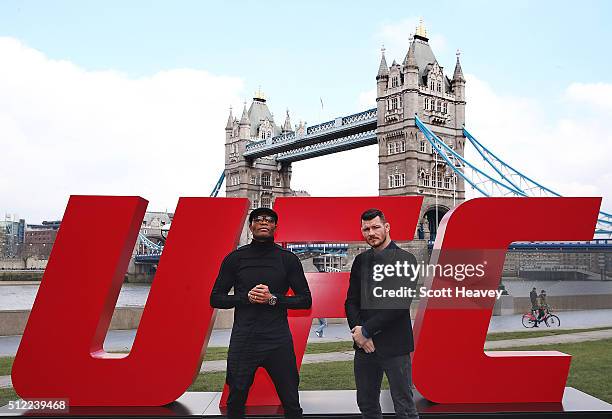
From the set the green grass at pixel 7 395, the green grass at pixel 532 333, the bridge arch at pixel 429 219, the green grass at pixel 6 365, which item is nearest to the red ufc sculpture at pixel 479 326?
the green grass at pixel 7 395

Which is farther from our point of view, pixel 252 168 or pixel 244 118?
pixel 244 118

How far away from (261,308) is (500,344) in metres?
8.98

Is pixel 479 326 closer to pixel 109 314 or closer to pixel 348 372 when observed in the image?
pixel 348 372

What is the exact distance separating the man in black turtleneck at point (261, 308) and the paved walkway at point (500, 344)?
5.06 meters

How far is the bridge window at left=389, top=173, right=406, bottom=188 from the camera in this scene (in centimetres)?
5591

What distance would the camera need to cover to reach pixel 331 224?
601 centimetres

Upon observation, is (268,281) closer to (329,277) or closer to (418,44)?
(329,277)

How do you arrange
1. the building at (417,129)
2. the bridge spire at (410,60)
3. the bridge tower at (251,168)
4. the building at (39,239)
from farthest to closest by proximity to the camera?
the building at (39,239) < the bridge tower at (251,168) < the bridge spire at (410,60) < the building at (417,129)

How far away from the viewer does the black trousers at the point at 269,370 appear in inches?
166

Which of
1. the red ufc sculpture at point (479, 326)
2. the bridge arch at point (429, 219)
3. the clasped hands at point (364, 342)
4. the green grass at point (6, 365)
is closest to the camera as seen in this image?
the clasped hands at point (364, 342)

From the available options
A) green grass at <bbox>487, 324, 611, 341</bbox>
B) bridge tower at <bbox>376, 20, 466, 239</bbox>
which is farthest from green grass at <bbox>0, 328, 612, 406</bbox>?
bridge tower at <bbox>376, 20, 466, 239</bbox>

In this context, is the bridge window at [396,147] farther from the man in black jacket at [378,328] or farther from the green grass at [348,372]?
the man in black jacket at [378,328]

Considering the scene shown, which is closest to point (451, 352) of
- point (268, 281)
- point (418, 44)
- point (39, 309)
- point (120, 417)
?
point (268, 281)

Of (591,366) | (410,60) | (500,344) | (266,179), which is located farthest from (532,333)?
(266,179)
